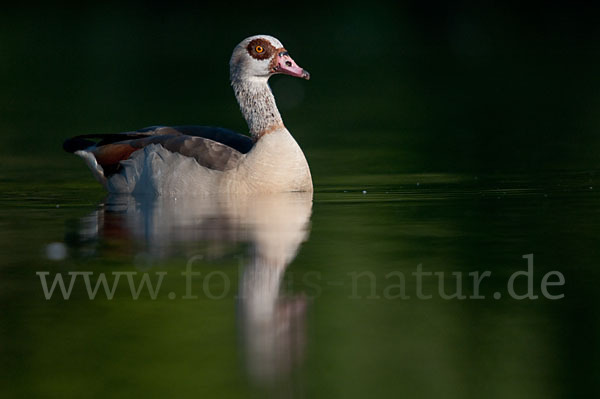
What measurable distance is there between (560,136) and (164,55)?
70.5 ft

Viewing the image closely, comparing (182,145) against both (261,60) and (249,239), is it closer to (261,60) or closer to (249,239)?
(261,60)

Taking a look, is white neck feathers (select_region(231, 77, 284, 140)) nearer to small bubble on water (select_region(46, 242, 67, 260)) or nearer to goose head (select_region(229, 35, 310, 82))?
goose head (select_region(229, 35, 310, 82))

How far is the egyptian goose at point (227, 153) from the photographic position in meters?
14.5

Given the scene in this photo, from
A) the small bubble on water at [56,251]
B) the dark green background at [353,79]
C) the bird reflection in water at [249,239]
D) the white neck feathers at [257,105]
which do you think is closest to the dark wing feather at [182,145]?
the white neck feathers at [257,105]

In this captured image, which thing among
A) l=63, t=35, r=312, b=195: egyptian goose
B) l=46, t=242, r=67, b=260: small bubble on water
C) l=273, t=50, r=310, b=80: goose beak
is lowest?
l=46, t=242, r=67, b=260: small bubble on water

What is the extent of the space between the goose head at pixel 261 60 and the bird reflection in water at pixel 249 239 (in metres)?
1.54

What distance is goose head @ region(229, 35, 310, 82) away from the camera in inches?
601

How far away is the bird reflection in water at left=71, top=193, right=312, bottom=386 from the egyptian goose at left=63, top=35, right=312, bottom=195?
0.64 feet

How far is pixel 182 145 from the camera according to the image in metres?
14.7

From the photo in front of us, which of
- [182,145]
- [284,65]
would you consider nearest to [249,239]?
[182,145]

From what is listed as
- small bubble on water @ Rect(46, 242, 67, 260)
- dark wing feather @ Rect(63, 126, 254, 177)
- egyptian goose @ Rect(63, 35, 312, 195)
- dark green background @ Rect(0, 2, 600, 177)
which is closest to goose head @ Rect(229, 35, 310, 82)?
egyptian goose @ Rect(63, 35, 312, 195)

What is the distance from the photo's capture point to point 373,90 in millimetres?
30281

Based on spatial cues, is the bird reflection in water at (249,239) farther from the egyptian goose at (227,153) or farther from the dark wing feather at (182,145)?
the dark wing feather at (182,145)

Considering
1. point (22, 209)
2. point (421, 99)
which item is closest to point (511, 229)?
point (22, 209)
